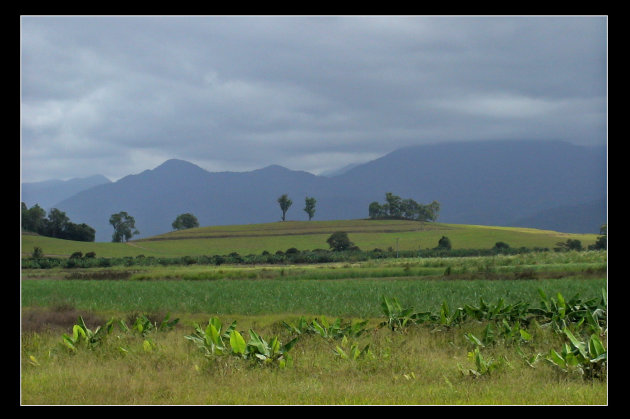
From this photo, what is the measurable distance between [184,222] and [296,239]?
46134 mm

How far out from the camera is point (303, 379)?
9.12 m

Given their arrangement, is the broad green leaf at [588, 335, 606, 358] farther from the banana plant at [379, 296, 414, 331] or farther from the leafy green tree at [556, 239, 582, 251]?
the leafy green tree at [556, 239, 582, 251]

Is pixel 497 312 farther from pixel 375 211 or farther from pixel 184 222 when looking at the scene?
pixel 184 222

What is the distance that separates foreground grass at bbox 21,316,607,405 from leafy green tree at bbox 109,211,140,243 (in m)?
118

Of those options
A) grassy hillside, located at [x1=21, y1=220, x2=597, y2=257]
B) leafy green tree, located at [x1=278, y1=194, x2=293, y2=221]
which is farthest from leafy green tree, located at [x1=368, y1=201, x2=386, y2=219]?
leafy green tree, located at [x1=278, y1=194, x2=293, y2=221]

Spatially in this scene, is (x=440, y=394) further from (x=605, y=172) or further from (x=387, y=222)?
(x=387, y=222)

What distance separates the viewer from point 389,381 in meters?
9.14

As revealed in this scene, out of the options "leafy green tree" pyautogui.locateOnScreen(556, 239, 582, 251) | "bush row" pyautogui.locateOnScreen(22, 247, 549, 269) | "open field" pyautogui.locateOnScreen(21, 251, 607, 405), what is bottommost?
"bush row" pyautogui.locateOnScreen(22, 247, 549, 269)

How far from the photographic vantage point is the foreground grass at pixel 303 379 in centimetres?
791

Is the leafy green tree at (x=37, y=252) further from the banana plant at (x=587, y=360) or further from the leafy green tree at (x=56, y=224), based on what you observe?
the banana plant at (x=587, y=360)

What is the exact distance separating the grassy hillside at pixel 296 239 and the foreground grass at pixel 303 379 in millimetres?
75219

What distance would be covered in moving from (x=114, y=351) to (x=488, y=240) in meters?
97.1

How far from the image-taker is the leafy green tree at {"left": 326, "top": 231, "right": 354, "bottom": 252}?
9668 cm
